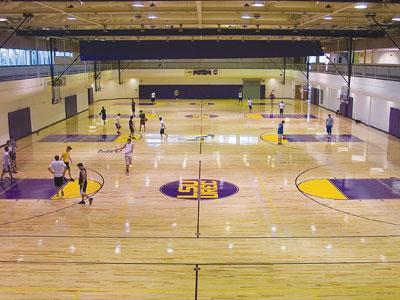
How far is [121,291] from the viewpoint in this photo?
879 cm

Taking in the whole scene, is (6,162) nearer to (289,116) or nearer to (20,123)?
(20,123)

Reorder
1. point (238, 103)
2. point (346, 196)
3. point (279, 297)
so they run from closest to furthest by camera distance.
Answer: point (279, 297) < point (346, 196) < point (238, 103)

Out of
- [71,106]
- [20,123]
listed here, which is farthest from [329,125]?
[71,106]

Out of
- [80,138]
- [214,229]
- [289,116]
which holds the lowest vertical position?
[214,229]

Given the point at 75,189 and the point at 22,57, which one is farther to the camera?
the point at 22,57

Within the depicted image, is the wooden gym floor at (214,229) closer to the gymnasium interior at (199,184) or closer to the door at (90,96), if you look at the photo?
the gymnasium interior at (199,184)

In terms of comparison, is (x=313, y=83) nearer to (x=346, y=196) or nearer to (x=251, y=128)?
(x=251, y=128)

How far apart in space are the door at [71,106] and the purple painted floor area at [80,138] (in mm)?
9258

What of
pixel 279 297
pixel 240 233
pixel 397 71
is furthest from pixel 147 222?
pixel 397 71

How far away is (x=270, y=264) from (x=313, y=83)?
116 feet

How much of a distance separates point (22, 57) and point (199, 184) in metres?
20.5

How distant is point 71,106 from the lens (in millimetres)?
38062

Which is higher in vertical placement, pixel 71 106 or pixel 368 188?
pixel 71 106

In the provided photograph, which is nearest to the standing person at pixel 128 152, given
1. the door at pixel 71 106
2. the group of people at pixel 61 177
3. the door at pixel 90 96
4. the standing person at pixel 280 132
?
the group of people at pixel 61 177
